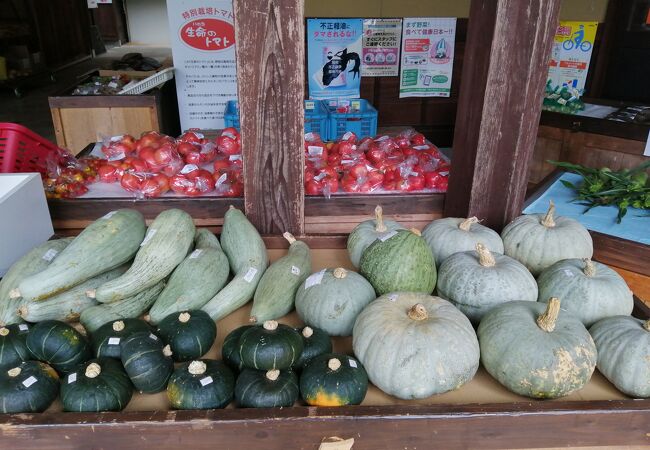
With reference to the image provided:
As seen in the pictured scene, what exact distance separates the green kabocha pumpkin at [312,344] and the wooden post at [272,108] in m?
0.82

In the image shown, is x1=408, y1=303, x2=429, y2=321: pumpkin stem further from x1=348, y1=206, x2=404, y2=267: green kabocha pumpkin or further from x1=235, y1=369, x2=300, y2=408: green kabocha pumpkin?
x1=348, y1=206, x2=404, y2=267: green kabocha pumpkin

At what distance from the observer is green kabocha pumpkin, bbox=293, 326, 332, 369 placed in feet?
5.26

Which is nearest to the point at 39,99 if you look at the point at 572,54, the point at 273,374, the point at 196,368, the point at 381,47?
the point at 381,47

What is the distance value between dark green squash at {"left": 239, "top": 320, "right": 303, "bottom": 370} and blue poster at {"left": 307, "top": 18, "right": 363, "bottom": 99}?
14.7ft

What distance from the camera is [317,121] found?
15.4ft

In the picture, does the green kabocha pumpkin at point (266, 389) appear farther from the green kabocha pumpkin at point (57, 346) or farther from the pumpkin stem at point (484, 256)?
the pumpkin stem at point (484, 256)

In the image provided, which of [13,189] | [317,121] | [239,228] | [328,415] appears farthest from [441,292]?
[317,121]

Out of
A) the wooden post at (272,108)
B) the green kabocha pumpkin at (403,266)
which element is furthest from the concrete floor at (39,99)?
the green kabocha pumpkin at (403,266)

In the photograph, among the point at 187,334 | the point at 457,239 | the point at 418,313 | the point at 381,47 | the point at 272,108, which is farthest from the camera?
the point at 381,47

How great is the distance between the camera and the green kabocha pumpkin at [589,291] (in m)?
1.76

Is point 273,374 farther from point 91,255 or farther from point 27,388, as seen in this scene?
point 91,255

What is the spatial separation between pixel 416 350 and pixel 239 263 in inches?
34.8

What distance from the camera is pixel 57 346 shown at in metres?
1.58

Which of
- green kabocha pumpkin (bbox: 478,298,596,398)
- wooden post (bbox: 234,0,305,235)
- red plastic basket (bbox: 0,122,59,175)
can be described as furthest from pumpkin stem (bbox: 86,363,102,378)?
red plastic basket (bbox: 0,122,59,175)
